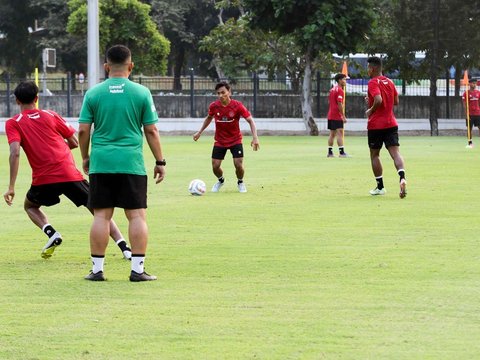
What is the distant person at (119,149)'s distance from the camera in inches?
390

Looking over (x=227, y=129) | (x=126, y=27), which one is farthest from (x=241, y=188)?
(x=126, y=27)

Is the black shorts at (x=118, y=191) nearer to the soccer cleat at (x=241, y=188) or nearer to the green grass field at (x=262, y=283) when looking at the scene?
the green grass field at (x=262, y=283)

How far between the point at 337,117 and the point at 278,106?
20928 millimetres

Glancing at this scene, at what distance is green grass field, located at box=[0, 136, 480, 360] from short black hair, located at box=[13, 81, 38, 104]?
1.50m

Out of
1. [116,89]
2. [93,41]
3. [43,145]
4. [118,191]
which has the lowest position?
[118,191]

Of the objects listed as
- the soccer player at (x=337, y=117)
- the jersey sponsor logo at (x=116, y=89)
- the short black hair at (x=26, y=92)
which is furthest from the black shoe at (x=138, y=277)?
the soccer player at (x=337, y=117)

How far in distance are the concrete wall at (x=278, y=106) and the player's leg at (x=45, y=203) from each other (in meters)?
38.5

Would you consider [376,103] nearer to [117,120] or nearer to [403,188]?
[403,188]

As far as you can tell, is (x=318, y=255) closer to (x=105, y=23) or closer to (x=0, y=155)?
(x=0, y=155)

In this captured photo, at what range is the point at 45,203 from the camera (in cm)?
1181

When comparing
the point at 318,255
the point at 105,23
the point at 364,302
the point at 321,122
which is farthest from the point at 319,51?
the point at 364,302

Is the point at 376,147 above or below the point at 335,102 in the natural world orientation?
below

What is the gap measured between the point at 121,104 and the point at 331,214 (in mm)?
6298

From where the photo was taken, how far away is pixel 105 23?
2288 inches
